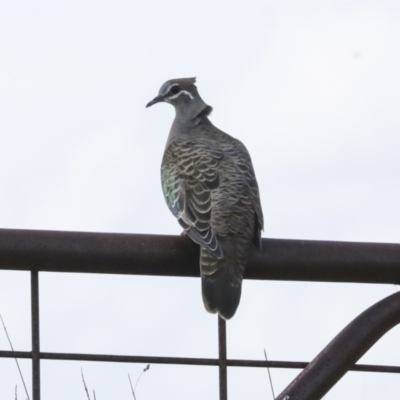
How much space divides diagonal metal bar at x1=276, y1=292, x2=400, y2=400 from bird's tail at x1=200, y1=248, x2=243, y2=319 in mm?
947

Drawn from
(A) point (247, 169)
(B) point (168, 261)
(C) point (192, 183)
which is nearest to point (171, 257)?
(B) point (168, 261)

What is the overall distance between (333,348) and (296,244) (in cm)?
32

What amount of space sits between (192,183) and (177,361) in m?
2.40

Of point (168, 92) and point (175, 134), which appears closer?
point (175, 134)

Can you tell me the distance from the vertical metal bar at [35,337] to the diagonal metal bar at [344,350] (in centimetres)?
61

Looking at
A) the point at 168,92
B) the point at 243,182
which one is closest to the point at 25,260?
the point at 243,182

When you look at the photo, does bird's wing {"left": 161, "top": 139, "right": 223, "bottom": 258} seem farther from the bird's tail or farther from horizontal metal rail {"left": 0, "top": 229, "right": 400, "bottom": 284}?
horizontal metal rail {"left": 0, "top": 229, "right": 400, "bottom": 284}

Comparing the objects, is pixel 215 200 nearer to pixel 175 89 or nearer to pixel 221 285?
pixel 221 285

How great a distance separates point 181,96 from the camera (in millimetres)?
7000

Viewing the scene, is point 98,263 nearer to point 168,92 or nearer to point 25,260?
point 25,260

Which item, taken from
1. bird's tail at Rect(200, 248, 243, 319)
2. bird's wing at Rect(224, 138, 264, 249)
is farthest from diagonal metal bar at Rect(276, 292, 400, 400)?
bird's wing at Rect(224, 138, 264, 249)

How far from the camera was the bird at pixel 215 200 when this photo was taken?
381 centimetres

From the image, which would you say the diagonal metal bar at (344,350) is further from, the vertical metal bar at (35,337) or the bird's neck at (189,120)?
the bird's neck at (189,120)

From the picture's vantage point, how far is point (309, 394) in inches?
102
